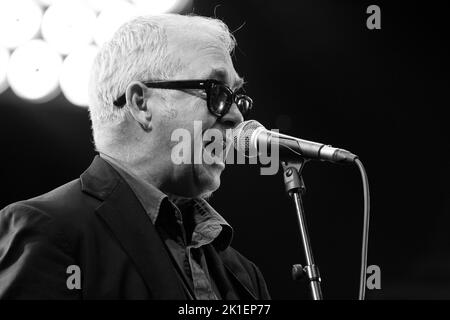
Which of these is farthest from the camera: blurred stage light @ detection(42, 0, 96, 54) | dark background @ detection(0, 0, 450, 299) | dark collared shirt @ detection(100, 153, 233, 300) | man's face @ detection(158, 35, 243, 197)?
dark background @ detection(0, 0, 450, 299)

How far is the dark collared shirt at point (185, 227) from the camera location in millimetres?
1918

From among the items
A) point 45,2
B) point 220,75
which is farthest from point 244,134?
point 45,2

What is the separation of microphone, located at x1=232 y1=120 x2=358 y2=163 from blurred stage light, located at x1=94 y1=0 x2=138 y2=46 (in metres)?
1.46

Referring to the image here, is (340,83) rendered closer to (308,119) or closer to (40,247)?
(308,119)

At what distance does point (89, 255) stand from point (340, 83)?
234cm

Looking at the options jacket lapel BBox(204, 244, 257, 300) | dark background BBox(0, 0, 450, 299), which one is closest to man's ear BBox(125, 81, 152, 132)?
jacket lapel BBox(204, 244, 257, 300)

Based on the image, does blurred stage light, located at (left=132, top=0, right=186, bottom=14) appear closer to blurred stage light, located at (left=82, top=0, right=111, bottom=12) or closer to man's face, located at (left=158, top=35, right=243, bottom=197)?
blurred stage light, located at (left=82, top=0, right=111, bottom=12)

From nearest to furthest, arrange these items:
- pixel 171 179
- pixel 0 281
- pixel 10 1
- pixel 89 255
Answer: pixel 0 281 < pixel 89 255 < pixel 171 179 < pixel 10 1

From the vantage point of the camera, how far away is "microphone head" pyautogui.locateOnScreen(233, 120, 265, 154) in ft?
6.53

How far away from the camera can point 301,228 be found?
1.78m

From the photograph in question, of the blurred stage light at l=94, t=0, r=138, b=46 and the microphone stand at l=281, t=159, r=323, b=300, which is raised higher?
the blurred stage light at l=94, t=0, r=138, b=46

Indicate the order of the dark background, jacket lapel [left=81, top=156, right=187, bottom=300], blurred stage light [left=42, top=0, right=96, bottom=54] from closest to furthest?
jacket lapel [left=81, top=156, right=187, bottom=300] → blurred stage light [left=42, top=0, right=96, bottom=54] → the dark background

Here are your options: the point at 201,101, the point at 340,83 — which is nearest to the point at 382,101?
the point at 340,83

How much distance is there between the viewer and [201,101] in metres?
2.20
